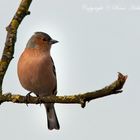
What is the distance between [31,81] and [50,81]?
68 centimetres

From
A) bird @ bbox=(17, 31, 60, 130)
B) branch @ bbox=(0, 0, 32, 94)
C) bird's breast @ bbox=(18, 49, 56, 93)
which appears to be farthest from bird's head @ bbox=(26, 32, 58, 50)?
branch @ bbox=(0, 0, 32, 94)

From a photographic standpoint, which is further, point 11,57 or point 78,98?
point 11,57

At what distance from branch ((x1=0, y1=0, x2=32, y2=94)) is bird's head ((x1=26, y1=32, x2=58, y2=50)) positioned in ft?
18.6

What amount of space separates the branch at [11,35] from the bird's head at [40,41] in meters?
5.68

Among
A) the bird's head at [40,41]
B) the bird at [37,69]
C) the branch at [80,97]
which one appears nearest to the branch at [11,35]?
the branch at [80,97]

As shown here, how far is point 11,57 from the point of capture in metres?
3.93

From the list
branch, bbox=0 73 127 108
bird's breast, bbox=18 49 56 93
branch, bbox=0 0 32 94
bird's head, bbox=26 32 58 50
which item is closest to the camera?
branch, bbox=0 73 127 108

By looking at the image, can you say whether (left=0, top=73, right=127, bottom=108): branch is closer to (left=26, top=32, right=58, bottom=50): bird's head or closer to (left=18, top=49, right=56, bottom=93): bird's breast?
(left=18, top=49, right=56, bottom=93): bird's breast

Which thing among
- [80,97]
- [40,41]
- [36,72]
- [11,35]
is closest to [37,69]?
[36,72]

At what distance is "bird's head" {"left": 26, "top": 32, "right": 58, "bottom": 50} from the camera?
9920 mm

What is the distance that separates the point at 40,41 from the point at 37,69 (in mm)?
2031

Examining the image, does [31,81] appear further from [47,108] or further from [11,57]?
[11,57]

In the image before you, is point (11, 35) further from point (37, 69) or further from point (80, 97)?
point (37, 69)

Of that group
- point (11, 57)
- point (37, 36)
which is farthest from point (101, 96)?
point (37, 36)
